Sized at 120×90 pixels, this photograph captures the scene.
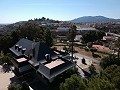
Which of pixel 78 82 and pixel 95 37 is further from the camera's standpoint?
pixel 95 37

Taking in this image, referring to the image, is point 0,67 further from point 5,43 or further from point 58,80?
point 58,80

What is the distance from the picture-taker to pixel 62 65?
44.9 m

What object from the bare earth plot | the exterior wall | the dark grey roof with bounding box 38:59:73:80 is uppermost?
the dark grey roof with bounding box 38:59:73:80

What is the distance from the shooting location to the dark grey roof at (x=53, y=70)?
134 ft

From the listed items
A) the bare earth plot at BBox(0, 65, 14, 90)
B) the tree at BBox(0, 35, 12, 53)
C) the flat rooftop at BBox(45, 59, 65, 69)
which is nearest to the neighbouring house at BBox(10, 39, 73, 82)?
the flat rooftop at BBox(45, 59, 65, 69)

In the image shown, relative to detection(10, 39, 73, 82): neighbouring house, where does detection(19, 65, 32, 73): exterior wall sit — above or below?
below

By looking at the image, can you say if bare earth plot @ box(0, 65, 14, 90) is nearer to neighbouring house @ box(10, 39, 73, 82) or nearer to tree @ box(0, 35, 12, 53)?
neighbouring house @ box(10, 39, 73, 82)

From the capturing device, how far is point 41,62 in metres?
47.8

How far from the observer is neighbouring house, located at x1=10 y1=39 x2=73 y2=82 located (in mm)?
42188

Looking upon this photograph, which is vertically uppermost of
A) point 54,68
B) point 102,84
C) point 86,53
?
point 102,84

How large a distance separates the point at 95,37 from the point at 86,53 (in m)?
35.9

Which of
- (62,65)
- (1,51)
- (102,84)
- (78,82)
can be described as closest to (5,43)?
(1,51)

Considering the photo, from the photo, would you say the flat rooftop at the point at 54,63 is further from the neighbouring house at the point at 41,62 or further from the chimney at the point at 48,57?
the chimney at the point at 48,57

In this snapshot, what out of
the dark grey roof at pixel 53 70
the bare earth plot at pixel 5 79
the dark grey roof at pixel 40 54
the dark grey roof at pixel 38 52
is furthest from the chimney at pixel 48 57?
the bare earth plot at pixel 5 79
